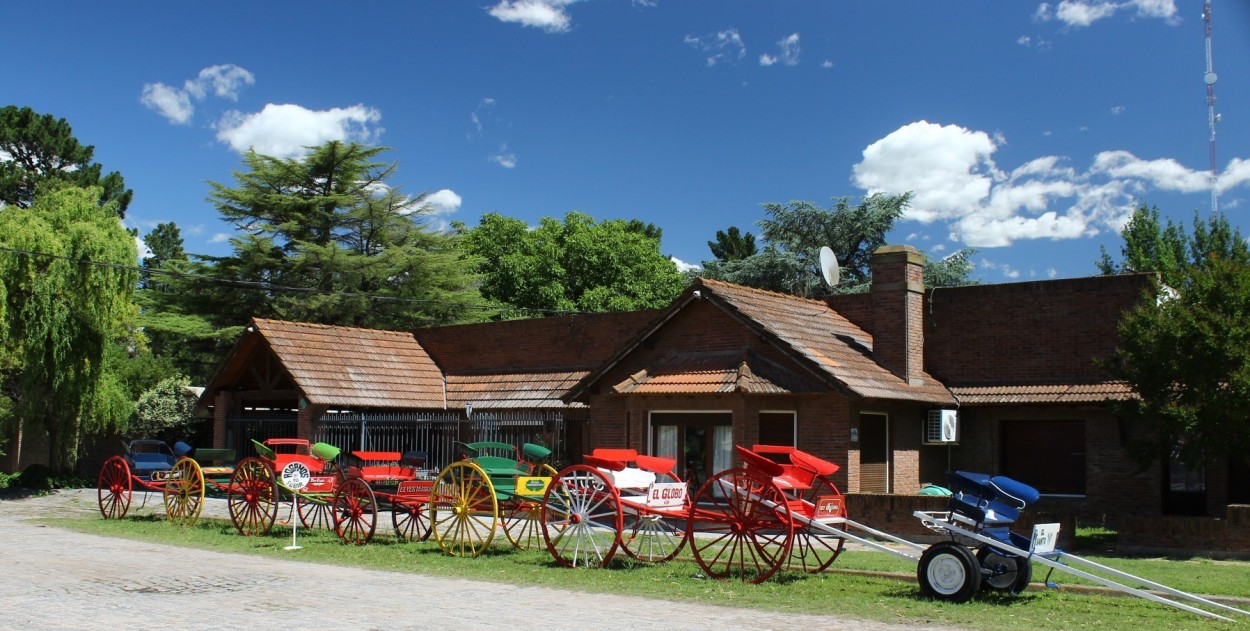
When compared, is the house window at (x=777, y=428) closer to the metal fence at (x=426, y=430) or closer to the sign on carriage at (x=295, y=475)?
the metal fence at (x=426, y=430)

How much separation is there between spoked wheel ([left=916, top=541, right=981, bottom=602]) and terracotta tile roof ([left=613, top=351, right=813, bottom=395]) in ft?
28.4

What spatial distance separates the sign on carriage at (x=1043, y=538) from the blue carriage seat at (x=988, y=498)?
0.34 meters

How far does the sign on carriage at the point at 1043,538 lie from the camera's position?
36.2ft

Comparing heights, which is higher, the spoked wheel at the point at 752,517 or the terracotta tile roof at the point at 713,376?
the terracotta tile roof at the point at 713,376

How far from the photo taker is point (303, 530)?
18.7 m

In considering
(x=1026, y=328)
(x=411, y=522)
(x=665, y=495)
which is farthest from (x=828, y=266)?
(x=665, y=495)

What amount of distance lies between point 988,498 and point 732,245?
55.0 m

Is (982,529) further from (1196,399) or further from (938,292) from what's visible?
(938,292)

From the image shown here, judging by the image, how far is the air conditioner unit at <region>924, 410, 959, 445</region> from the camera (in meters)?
21.8

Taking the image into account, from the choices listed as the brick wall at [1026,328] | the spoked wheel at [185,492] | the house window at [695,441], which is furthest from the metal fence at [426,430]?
the brick wall at [1026,328]

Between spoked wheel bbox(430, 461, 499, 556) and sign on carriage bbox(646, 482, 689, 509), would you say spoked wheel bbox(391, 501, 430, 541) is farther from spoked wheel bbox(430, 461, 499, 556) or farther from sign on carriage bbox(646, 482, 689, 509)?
sign on carriage bbox(646, 482, 689, 509)

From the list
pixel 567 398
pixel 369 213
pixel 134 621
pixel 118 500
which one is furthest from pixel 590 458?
pixel 369 213

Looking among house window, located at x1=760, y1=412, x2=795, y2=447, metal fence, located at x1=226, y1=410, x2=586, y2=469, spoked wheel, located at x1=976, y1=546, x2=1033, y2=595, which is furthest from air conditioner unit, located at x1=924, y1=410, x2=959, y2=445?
spoked wheel, located at x1=976, y1=546, x2=1033, y2=595

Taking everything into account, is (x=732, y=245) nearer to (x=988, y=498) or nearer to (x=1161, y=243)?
(x=1161, y=243)
